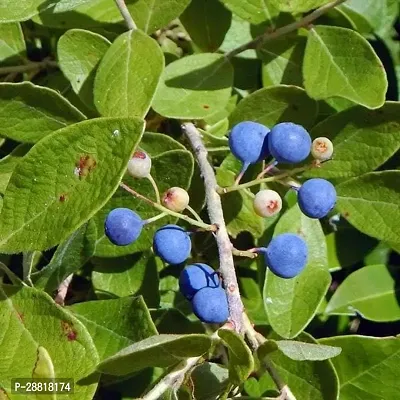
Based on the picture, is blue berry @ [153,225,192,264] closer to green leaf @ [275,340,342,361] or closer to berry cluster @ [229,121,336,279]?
berry cluster @ [229,121,336,279]

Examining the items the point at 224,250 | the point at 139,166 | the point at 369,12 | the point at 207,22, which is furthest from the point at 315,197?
the point at 369,12

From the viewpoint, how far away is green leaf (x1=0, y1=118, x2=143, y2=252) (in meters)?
1.28

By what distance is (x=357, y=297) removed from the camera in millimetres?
2006

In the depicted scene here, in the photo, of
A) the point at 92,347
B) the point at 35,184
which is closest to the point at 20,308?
the point at 92,347

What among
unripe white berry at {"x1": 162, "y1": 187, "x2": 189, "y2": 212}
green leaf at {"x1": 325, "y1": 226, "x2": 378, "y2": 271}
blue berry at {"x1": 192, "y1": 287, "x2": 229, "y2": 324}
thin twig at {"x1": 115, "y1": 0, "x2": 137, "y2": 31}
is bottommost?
green leaf at {"x1": 325, "y1": 226, "x2": 378, "y2": 271}

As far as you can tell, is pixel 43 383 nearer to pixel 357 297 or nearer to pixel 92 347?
pixel 92 347

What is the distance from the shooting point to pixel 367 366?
1.68 metres

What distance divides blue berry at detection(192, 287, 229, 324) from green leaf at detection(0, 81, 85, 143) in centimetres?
57

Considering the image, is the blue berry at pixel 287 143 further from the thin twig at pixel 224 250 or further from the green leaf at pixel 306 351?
the green leaf at pixel 306 351

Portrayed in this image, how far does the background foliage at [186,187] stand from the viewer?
1.40 meters

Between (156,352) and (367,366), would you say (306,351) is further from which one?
(367,366)

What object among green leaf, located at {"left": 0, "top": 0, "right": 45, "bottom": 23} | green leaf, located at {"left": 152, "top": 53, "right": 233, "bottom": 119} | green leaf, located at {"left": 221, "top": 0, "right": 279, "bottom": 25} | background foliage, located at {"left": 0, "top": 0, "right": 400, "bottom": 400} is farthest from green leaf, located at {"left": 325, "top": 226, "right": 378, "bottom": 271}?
green leaf, located at {"left": 0, "top": 0, "right": 45, "bottom": 23}

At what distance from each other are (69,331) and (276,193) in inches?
18.4

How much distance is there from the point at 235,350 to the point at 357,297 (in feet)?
2.74
